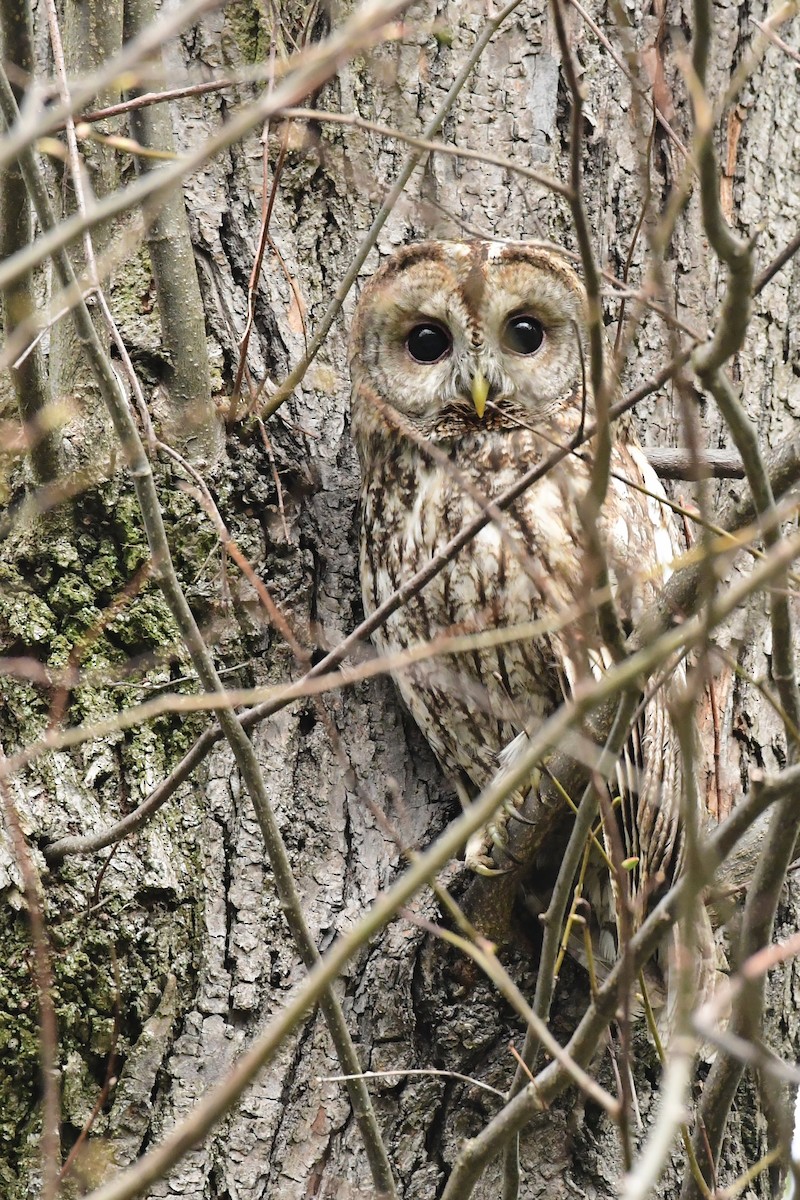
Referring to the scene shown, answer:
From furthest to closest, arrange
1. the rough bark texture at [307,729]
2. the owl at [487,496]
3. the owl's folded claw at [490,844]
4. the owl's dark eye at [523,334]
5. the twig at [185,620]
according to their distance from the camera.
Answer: the owl's dark eye at [523,334] < the owl at [487,496] < the owl's folded claw at [490,844] < the rough bark texture at [307,729] < the twig at [185,620]

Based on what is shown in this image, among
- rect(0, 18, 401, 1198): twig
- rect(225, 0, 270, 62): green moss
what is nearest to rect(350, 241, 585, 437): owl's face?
rect(225, 0, 270, 62): green moss

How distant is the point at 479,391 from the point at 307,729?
2.68 ft

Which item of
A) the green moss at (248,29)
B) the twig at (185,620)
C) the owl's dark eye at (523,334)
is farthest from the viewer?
the owl's dark eye at (523,334)

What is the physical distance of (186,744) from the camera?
7.79 ft

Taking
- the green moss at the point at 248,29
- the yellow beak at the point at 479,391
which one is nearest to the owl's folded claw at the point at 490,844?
the yellow beak at the point at 479,391

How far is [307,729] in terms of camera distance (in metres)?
2.53

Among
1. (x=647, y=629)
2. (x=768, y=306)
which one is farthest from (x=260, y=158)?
(x=647, y=629)

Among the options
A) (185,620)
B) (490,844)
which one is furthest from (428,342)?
(185,620)

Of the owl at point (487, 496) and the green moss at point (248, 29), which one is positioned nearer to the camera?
the owl at point (487, 496)

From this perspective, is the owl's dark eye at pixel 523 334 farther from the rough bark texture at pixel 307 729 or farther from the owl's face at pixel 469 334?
the rough bark texture at pixel 307 729

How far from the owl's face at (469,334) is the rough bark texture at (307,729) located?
9 centimetres

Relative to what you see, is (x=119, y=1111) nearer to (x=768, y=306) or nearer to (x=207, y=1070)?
(x=207, y=1070)

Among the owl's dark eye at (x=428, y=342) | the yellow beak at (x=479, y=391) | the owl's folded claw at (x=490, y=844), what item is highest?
the owl's dark eye at (x=428, y=342)

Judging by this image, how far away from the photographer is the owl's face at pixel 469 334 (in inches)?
112
